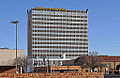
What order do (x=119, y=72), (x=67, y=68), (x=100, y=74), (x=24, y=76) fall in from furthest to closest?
(x=119, y=72), (x=67, y=68), (x=100, y=74), (x=24, y=76)

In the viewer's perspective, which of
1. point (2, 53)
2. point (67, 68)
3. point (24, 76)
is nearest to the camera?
point (24, 76)

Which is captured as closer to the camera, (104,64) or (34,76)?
(34,76)

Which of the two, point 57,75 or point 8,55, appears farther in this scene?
point 8,55

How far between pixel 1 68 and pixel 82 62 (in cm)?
7718

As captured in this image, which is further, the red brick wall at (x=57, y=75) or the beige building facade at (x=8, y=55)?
the beige building facade at (x=8, y=55)

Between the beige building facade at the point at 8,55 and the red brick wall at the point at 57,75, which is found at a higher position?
the red brick wall at the point at 57,75

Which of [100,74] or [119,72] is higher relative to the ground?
[100,74]

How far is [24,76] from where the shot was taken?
1628cm

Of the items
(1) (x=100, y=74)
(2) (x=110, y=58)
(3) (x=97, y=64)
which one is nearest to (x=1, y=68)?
(1) (x=100, y=74)

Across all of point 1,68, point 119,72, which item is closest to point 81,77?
point 1,68

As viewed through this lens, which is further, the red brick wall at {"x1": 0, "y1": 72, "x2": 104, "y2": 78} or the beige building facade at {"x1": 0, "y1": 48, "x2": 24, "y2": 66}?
the beige building facade at {"x1": 0, "y1": 48, "x2": 24, "y2": 66}

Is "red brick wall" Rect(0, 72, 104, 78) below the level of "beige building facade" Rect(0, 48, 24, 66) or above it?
above

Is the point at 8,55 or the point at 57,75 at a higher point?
the point at 57,75

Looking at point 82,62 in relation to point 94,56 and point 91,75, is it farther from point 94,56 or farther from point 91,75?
point 91,75
